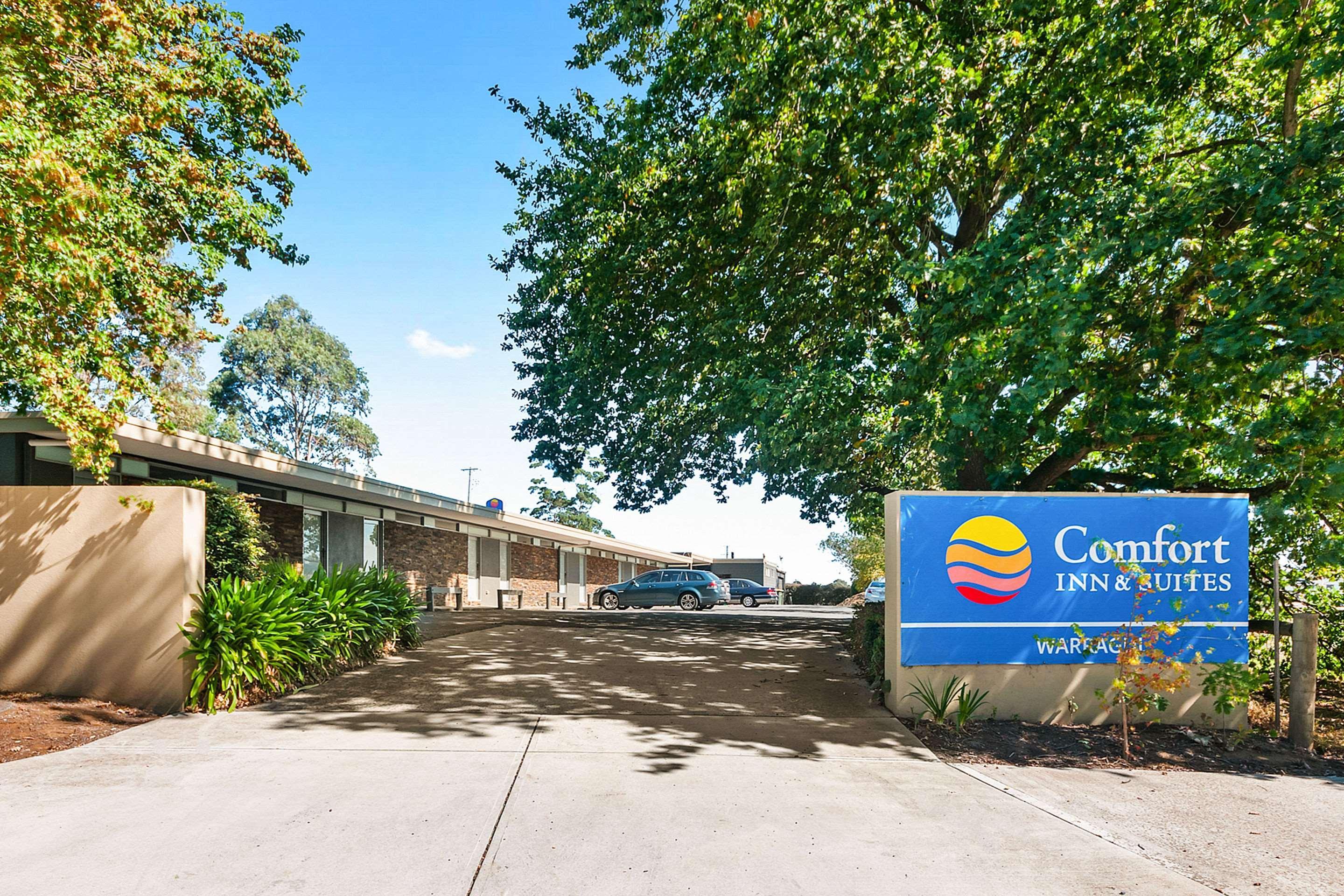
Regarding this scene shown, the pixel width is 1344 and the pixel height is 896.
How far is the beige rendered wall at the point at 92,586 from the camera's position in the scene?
25.7 ft

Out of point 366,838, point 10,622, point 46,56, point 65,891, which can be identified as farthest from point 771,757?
point 46,56

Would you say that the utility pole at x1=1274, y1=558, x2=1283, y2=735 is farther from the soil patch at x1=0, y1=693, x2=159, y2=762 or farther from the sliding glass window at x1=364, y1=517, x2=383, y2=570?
the sliding glass window at x1=364, y1=517, x2=383, y2=570

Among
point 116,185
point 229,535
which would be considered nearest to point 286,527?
point 229,535

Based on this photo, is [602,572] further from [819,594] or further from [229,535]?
[229,535]

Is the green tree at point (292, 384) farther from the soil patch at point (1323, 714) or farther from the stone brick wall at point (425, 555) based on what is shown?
the soil patch at point (1323, 714)

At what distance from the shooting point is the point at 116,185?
9477mm

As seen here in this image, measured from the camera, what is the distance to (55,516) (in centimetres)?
793

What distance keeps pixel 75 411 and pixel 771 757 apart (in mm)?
7174

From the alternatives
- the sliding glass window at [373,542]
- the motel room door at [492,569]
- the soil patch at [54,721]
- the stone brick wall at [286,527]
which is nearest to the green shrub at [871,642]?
the soil patch at [54,721]

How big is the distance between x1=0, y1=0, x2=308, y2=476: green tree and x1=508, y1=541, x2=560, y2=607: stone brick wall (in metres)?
17.2

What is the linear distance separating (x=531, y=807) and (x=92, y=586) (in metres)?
5.69

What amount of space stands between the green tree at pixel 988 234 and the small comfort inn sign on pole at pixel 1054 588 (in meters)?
0.88

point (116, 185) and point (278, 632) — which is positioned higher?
point (116, 185)

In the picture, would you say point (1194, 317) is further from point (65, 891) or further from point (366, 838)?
point (65, 891)
